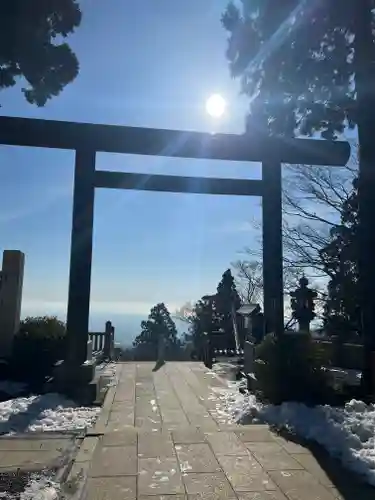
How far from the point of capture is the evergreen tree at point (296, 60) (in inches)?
290

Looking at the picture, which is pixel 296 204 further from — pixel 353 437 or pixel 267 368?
pixel 353 437

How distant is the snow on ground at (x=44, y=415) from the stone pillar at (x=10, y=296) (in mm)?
3094

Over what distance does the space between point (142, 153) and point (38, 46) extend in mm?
3230

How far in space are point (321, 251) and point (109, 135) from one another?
1052 cm

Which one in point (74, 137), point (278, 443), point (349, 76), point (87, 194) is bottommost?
point (278, 443)

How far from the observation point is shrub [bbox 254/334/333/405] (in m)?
6.49

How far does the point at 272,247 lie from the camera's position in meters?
8.91

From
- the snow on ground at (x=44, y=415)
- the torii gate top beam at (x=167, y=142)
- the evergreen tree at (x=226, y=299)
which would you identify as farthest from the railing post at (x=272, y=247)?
the evergreen tree at (x=226, y=299)

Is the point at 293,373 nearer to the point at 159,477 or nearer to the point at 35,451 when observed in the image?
the point at 159,477

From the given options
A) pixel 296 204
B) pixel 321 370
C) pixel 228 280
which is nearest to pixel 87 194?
pixel 321 370

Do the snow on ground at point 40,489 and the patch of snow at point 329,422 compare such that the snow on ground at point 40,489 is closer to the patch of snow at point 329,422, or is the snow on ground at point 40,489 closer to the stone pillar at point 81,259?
the patch of snow at point 329,422

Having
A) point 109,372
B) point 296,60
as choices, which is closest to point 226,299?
point 109,372

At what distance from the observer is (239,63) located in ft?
26.6

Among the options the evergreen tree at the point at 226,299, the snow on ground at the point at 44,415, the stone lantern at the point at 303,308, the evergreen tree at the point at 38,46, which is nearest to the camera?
the evergreen tree at the point at 38,46
